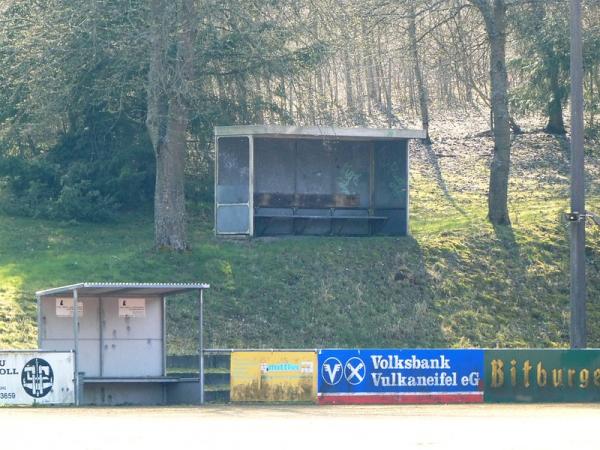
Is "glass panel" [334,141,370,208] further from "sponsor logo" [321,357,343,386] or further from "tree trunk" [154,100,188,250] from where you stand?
"sponsor logo" [321,357,343,386]

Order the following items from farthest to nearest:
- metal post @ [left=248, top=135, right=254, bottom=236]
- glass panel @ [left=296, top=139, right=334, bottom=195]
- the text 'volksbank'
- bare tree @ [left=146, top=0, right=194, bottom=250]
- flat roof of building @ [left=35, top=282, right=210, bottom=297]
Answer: glass panel @ [left=296, top=139, right=334, bottom=195]
metal post @ [left=248, top=135, right=254, bottom=236]
bare tree @ [left=146, top=0, right=194, bottom=250]
the text 'volksbank'
flat roof of building @ [left=35, top=282, right=210, bottom=297]

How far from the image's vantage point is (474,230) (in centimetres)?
3719

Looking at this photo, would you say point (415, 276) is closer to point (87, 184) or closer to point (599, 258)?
point (599, 258)

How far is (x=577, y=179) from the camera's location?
25094 mm

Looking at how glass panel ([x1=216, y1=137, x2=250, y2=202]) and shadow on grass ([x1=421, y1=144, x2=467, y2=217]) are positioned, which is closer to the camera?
glass panel ([x1=216, y1=137, x2=250, y2=202])

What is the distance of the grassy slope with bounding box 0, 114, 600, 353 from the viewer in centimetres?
3028

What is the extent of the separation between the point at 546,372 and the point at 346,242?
10.9 metres

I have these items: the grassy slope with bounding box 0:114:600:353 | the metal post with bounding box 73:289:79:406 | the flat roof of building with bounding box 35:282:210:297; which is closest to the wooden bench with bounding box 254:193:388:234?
the grassy slope with bounding box 0:114:600:353

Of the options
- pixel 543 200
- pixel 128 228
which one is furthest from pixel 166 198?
pixel 543 200

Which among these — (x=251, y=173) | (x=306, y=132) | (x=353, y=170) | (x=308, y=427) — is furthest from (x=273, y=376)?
(x=353, y=170)

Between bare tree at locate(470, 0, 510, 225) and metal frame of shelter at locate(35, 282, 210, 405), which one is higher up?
bare tree at locate(470, 0, 510, 225)

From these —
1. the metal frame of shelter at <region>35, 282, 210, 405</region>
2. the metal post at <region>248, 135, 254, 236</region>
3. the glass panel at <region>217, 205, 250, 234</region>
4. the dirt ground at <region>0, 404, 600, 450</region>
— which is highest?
the metal post at <region>248, 135, 254, 236</region>

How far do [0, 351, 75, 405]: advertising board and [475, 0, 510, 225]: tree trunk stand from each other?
1837 cm

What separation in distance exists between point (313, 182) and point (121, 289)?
1255 centimetres
